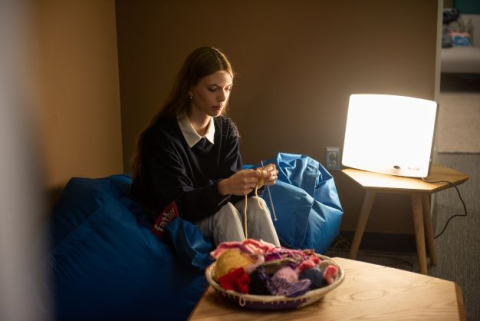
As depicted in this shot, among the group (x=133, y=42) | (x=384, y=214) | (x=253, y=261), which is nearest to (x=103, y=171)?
(x=133, y=42)

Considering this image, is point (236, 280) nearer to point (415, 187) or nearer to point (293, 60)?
point (415, 187)

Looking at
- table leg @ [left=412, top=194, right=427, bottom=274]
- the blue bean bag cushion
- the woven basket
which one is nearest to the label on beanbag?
the blue bean bag cushion

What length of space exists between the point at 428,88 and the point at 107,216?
1602 mm

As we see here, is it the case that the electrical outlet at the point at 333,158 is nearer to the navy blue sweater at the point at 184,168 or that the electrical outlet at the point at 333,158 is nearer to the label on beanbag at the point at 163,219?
the navy blue sweater at the point at 184,168

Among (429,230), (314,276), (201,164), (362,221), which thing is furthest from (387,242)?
(314,276)

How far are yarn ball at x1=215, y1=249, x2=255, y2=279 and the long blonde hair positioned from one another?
817 millimetres

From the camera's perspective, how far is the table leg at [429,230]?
9.96 ft

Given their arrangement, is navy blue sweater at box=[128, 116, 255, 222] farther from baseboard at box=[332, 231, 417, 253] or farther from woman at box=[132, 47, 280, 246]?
baseboard at box=[332, 231, 417, 253]

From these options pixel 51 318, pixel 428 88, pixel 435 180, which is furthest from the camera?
pixel 428 88

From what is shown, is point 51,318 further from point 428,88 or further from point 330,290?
point 428,88

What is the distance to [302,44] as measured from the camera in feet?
10.5

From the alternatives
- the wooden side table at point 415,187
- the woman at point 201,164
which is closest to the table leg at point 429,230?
the wooden side table at point 415,187

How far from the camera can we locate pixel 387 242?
11.0 ft

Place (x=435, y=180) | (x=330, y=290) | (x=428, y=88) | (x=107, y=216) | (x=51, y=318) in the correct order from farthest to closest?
(x=428, y=88) → (x=435, y=180) → (x=107, y=216) → (x=51, y=318) → (x=330, y=290)
